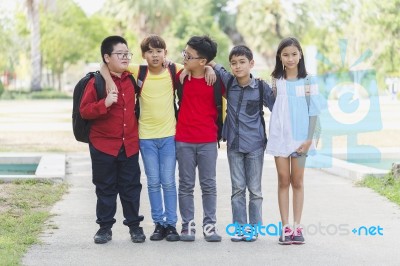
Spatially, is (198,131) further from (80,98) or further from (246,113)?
(80,98)

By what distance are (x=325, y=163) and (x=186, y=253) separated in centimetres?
727

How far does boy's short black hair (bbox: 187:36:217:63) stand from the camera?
7.38 meters

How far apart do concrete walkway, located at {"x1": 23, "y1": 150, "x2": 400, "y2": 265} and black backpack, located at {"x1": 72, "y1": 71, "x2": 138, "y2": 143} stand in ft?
2.98

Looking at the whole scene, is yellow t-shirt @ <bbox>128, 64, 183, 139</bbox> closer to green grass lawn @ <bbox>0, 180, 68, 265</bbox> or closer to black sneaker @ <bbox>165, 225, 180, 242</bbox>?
black sneaker @ <bbox>165, 225, 180, 242</bbox>

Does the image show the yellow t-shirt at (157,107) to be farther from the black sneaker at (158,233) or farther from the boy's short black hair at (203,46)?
the black sneaker at (158,233)

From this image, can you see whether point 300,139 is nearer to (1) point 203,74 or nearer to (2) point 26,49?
(1) point 203,74

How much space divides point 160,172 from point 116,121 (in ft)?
1.90

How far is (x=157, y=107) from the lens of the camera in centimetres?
744

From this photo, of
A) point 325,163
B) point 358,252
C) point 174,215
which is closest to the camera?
point 358,252

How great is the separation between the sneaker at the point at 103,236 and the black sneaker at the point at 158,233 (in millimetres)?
353

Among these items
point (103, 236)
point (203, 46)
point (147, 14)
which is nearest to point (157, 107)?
point (203, 46)

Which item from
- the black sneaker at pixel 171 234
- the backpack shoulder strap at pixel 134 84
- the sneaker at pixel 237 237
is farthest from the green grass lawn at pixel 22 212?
the sneaker at pixel 237 237

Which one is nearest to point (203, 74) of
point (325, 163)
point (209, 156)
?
point (209, 156)

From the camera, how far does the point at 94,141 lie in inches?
294
